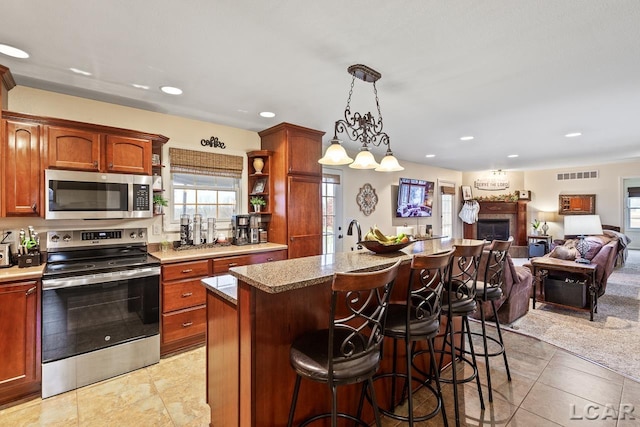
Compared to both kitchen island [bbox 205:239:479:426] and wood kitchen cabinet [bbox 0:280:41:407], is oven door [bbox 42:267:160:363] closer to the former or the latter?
wood kitchen cabinet [bbox 0:280:41:407]

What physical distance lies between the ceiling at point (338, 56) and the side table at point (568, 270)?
181 cm

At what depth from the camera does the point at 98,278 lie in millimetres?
2502

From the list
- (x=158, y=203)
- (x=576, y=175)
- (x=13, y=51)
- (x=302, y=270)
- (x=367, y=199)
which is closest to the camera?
(x=302, y=270)

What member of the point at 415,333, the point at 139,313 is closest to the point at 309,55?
the point at 415,333

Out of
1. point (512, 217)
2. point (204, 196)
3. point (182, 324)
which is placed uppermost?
point (204, 196)

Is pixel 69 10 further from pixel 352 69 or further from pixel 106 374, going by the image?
pixel 106 374

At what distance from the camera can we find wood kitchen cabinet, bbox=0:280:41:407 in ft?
7.09

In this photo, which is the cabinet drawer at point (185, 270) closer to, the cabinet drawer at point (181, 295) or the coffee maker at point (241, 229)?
the cabinet drawer at point (181, 295)

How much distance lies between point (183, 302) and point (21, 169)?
67.4 inches

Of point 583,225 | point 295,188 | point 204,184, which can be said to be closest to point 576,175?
point 583,225

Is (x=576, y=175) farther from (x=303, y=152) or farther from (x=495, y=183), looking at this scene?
(x=303, y=152)

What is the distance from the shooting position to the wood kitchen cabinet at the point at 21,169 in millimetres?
2430

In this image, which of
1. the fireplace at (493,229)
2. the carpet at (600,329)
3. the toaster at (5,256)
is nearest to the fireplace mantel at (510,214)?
the fireplace at (493,229)

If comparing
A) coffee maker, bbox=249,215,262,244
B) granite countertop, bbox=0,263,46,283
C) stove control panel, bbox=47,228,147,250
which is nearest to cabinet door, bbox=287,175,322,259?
coffee maker, bbox=249,215,262,244
